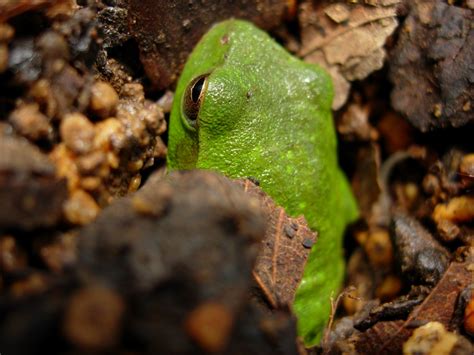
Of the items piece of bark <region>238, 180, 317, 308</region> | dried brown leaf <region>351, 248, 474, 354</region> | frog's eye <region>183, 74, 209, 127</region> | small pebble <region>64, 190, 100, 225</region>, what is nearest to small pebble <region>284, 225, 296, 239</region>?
piece of bark <region>238, 180, 317, 308</region>

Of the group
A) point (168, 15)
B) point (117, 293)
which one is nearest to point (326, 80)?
point (168, 15)

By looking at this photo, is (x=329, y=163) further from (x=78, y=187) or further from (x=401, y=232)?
(x=78, y=187)

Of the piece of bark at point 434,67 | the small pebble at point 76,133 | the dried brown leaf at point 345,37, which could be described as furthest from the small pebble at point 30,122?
the piece of bark at point 434,67

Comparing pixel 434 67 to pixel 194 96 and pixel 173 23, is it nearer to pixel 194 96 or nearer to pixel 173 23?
pixel 194 96

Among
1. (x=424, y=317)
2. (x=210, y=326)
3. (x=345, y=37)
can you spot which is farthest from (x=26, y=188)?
(x=345, y=37)

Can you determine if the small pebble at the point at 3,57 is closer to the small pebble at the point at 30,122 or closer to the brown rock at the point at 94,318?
the small pebble at the point at 30,122
